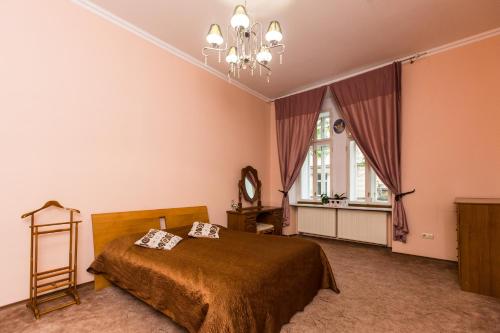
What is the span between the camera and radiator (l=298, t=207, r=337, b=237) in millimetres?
4688

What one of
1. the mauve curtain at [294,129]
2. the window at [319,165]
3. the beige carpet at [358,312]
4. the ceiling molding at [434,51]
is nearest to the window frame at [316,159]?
the window at [319,165]

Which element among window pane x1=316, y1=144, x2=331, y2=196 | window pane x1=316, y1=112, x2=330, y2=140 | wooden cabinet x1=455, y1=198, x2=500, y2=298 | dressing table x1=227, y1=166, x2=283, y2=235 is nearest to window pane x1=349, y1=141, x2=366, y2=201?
window pane x1=316, y1=144, x2=331, y2=196

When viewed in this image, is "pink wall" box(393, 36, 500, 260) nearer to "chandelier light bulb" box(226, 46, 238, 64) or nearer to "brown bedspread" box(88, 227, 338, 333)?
"brown bedspread" box(88, 227, 338, 333)

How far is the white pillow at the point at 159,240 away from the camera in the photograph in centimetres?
251

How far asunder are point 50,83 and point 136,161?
1.17 meters

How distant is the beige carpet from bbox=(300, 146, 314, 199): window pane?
241 centimetres

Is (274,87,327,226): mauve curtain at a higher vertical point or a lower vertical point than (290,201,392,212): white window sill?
higher

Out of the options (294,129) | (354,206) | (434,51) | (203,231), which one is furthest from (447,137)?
(203,231)

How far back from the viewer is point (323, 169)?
5.05 metres

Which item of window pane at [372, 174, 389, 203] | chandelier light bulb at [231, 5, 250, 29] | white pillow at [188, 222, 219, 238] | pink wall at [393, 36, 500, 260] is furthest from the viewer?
window pane at [372, 174, 389, 203]

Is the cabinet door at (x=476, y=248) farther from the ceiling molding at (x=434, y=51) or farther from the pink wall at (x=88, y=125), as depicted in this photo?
the pink wall at (x=88, y=125)

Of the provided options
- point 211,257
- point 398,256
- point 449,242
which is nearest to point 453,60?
point 449,242

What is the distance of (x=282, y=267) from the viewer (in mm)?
2080

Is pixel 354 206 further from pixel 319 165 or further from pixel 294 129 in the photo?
pixel 294 129
